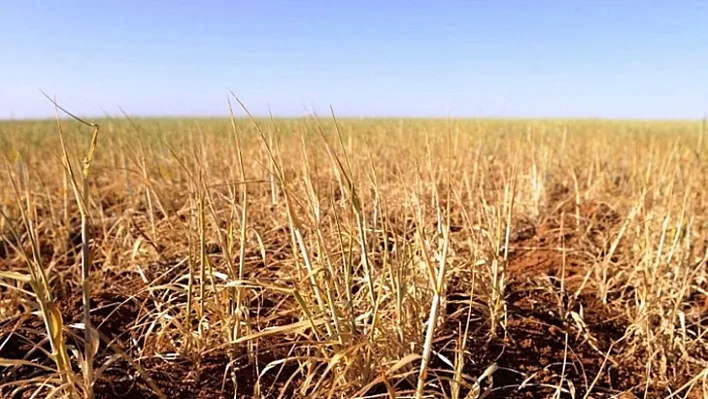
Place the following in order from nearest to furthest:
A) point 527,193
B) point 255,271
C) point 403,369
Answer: point 403,369
point 255,271
point 527,193

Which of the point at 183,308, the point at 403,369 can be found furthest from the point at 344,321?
the point at 183,308

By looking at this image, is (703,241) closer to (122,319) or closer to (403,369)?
(403,369)

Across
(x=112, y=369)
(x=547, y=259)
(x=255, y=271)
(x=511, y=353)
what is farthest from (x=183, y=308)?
(x=547, y=259)

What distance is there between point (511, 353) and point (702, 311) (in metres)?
0.69

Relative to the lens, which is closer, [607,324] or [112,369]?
[112,369]

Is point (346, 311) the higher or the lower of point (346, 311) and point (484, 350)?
the higher

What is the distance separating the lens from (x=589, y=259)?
1734mm

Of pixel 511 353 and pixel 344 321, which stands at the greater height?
pixel 344 321

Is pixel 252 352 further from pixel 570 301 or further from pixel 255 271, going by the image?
pixel 570 301

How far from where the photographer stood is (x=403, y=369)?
2.97 ft

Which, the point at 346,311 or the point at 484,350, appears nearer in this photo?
the point at 346,311

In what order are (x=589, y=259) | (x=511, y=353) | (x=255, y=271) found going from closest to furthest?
(x=511, y=353), (x=255, y=271), (x=589, y=259)

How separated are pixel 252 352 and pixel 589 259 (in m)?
1.26

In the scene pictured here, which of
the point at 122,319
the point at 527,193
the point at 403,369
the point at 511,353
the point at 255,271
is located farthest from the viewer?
the point at 527,193
